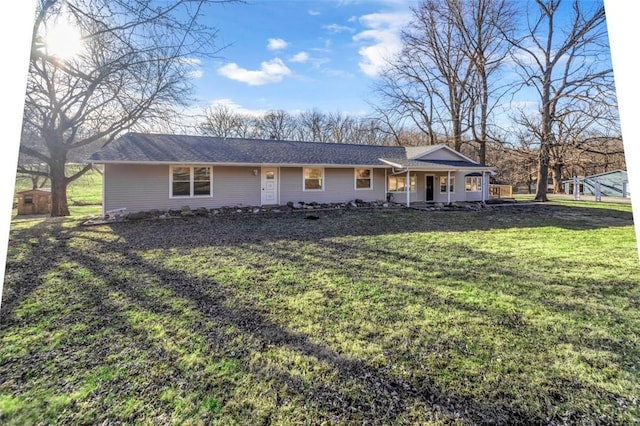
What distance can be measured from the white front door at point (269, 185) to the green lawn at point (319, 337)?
706cm

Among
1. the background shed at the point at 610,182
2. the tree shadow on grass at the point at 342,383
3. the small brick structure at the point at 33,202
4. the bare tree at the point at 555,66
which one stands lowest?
the tree shadow on grass at the point at 342,383

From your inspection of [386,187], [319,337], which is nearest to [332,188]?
[386,187]

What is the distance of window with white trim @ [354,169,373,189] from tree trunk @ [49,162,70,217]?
42.1ft

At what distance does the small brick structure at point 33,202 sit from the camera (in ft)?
55.6

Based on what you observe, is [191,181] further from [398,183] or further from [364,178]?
[398,183]

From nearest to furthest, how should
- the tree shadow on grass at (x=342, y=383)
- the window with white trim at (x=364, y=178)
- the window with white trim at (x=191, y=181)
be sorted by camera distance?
1. the tree shadow on grass at (x=342, y=383)
2. the window with white trim at (x=191, y=181)
3. the window with white trim at (x=364, y=178)

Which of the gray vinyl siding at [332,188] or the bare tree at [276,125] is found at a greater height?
the bare tree at [276,125]

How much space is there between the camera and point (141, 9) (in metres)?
3.55

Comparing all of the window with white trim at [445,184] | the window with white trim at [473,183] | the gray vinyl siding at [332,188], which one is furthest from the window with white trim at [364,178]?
the window with white trim at [473,183]

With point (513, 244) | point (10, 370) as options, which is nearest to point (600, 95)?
point (513, 244)

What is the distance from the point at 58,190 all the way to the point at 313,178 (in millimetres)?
10926

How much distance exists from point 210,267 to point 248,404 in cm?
353

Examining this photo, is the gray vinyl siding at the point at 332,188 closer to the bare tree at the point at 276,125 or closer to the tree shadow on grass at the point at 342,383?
the tree shadow on grass at the point at 342,383

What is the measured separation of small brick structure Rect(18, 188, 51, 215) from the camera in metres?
17.0
